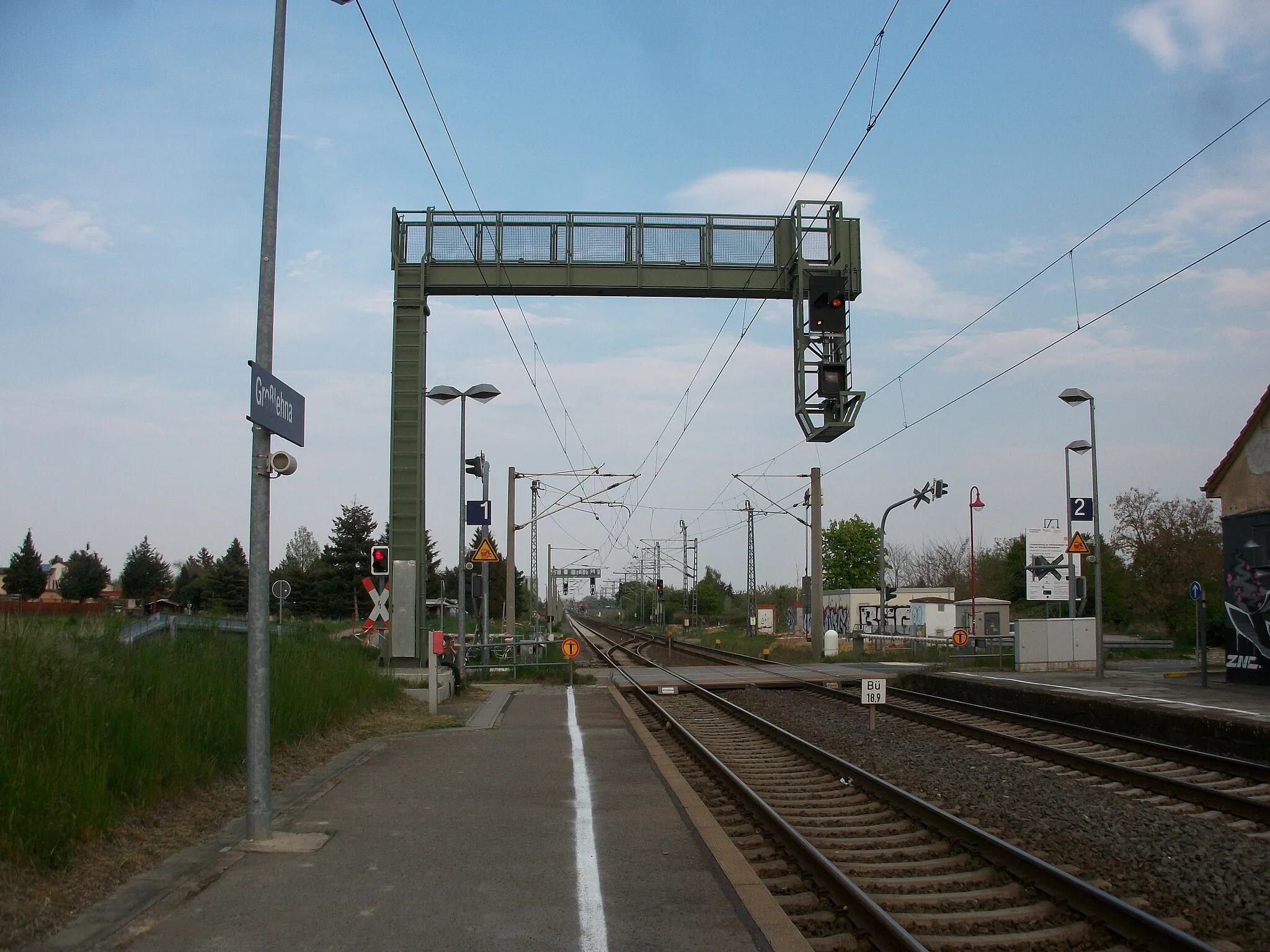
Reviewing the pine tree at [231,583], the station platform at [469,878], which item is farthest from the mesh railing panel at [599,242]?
the pine tree at [231,583]

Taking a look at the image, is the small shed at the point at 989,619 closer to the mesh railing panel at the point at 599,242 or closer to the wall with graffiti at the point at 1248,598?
the wall with graffiti at the point at 1248,598

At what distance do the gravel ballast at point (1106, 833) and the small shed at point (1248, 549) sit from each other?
446 inches

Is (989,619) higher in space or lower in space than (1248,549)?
lower

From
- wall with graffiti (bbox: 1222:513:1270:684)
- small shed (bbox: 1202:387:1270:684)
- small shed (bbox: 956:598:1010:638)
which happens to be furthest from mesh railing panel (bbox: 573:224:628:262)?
small shed (bbox: 956:598:1010:638)

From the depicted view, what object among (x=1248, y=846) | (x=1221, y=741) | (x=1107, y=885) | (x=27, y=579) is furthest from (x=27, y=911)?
(x=27, y=579)

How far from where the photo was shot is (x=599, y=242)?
2394cm

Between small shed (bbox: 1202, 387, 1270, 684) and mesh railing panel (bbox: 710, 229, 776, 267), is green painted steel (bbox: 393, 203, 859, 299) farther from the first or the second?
small shed (bbox: 1202, 387, 1270, 684)

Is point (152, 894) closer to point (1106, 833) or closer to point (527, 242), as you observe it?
point (1106, 833)

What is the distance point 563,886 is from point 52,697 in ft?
13.9

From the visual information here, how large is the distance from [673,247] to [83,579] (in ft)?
135

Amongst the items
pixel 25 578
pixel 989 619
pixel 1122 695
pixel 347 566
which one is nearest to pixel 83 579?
pixel 25 578

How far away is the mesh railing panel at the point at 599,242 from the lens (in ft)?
78.3

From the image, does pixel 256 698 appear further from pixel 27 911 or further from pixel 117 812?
pixel 27 911

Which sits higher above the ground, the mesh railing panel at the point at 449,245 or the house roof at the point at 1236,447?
the mesh railing panel at the point at 449,245
